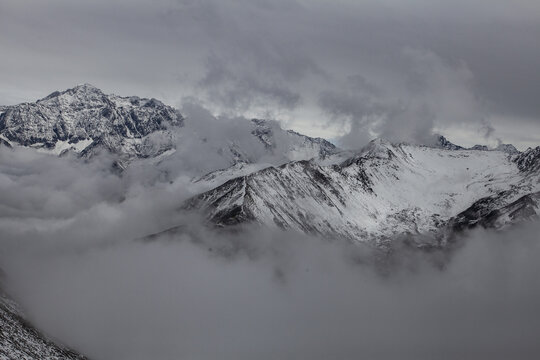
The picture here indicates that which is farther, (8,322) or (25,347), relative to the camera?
(8,322)

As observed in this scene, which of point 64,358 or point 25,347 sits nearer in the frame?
point 25,347
